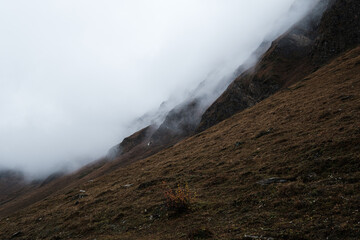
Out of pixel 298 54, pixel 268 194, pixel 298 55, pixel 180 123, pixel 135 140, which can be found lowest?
pixel 268 194

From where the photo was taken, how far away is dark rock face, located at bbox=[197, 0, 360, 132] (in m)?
69.7

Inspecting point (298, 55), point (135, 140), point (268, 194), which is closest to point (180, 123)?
point (135, 140)

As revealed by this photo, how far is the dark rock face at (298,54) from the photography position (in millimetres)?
69713

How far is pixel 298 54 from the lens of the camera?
87.9m

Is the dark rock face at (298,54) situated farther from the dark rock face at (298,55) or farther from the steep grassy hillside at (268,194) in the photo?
the steep grassy hillside at (268,194)

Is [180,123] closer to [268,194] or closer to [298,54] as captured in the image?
[298,54]

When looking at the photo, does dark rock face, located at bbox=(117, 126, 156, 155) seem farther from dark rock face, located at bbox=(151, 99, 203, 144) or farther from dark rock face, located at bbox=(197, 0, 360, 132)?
dark rock face, located at bbox=(197, 0, 360, 132)

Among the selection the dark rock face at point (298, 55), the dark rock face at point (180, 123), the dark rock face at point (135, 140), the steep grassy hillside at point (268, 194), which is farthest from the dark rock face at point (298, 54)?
the dark rock face at point (135, 140)

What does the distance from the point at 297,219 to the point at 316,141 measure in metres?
11.1

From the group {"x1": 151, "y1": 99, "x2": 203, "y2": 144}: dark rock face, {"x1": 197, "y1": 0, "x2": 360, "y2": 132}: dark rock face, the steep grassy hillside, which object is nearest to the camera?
the steep grassy hillside

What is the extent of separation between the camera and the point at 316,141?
→ 18.6 meters

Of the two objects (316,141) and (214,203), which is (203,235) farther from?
(316,141)

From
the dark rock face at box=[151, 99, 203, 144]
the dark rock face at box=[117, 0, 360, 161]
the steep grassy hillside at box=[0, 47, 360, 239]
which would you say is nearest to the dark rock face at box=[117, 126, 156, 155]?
the dark rock face at box=[151, 99, 203, 144]

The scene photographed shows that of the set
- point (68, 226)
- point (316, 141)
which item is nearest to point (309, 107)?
point (316, 141)
